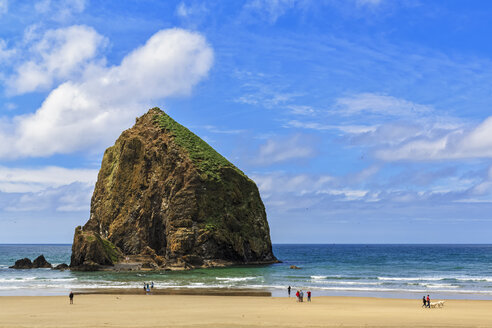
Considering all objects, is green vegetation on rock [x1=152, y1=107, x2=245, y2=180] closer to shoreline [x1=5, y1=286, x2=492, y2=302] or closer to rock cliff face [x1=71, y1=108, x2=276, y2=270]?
rock cliff face [x1=71, y1=108, x2=276, y2=270]

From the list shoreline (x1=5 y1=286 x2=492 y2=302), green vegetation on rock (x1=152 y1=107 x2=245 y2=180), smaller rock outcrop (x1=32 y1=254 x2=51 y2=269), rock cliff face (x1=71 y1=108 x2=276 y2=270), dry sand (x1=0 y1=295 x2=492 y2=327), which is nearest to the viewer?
dry sand (x1=0 y1=295 x2=492 y2=327)

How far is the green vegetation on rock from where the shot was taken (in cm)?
9456

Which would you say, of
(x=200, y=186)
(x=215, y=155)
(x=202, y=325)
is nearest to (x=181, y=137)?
(x=215, y=155)

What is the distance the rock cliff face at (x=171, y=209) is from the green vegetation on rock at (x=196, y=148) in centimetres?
22

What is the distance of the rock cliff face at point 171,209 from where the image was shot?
279ft

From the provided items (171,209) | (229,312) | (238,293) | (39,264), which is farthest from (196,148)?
(229,312)

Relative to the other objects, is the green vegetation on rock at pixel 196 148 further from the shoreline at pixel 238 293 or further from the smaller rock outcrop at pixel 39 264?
the shoreline at pixel 238 293

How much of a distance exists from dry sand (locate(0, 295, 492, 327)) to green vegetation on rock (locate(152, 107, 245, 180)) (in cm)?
5109

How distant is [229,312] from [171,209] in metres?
57.9

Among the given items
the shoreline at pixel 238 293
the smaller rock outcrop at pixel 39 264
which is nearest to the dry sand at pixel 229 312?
the shoreline at pixel 238 293

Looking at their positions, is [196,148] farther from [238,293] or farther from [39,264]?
[238,293]

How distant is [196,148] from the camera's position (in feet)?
325

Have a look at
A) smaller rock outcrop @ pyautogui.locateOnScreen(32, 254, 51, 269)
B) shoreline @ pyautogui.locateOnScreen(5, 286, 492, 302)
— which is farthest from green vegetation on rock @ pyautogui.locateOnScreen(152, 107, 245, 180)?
shoreline @ pyautogui.locateOnScreen(5, 286, 492, 302)

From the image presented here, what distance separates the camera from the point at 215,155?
100m
